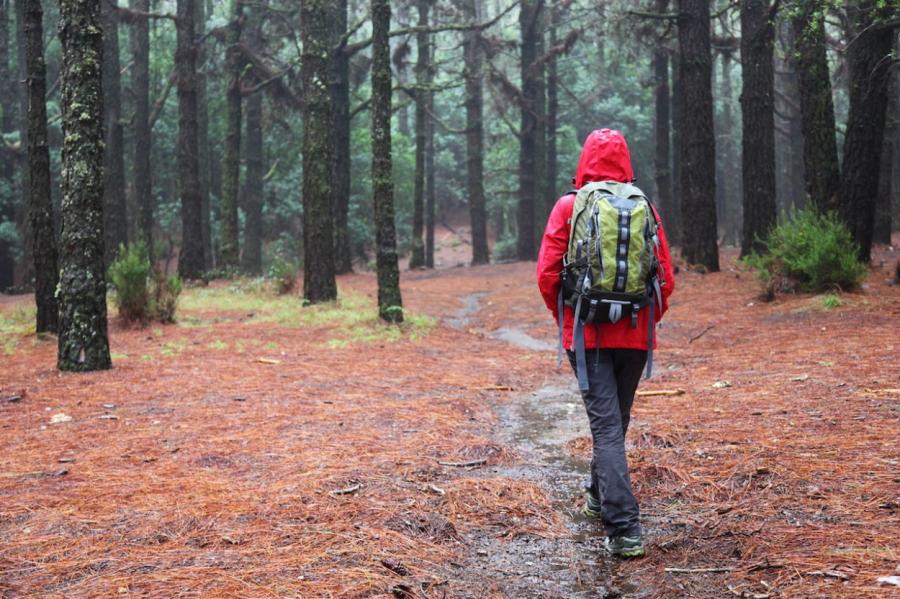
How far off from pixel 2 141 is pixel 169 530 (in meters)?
26.5

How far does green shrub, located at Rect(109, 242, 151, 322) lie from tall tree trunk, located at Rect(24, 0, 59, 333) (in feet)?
3.95

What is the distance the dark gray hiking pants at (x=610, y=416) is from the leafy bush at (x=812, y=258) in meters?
8.14

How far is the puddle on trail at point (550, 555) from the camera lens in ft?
11.5

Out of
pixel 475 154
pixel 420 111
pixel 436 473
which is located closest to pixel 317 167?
pixel 436 473

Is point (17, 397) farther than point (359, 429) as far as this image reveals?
Yes

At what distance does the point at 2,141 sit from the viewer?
26.2 meters

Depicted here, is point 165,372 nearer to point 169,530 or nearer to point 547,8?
point 169,530

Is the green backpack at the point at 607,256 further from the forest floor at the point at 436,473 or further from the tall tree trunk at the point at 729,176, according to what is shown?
the tall tree trunk at the point at 729,176

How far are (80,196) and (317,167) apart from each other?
262 inches

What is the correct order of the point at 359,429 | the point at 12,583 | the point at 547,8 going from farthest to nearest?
the point at 547,8 < the point at 359,429 < the point at 12,583

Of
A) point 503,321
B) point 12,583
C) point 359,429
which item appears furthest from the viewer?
point 503,321

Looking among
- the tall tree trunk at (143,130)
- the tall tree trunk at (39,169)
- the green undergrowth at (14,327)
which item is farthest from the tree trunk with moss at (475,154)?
the tall tree trunk at (39,169)

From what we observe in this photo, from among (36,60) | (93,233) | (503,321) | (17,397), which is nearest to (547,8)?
(503,321)

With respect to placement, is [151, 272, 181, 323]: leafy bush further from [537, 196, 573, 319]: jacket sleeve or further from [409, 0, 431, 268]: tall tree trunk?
[409, 0, 431, 268]: tall tree trunk
